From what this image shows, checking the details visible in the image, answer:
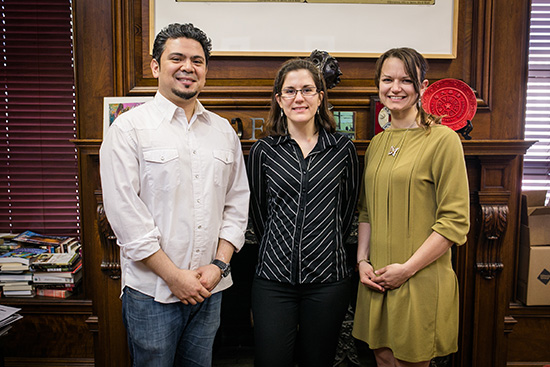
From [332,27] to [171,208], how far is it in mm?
1364

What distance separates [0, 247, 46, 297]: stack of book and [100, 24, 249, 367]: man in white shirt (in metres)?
1.16

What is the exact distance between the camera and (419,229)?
1316 millimetres

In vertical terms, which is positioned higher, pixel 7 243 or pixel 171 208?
pixel 171 208

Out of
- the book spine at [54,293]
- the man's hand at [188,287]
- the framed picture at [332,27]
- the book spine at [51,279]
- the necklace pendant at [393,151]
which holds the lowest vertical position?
the book spine at [54,293]

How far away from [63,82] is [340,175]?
6.26ft

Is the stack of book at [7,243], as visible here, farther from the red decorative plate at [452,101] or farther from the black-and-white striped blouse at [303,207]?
the red decorative plate at [452,101]

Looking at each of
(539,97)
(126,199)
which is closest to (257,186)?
(126,199)

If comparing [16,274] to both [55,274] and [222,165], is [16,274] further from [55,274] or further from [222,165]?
[222,165]

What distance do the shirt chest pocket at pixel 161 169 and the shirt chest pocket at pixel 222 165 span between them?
15cm

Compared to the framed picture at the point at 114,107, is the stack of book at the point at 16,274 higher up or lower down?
lower down

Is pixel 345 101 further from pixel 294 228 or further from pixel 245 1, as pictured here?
pixel 294 228

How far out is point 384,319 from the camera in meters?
1.38

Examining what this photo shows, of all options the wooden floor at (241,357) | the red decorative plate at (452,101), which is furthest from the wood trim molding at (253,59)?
the wooden floor at (241,357)

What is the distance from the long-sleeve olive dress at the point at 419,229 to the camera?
1267 mm
